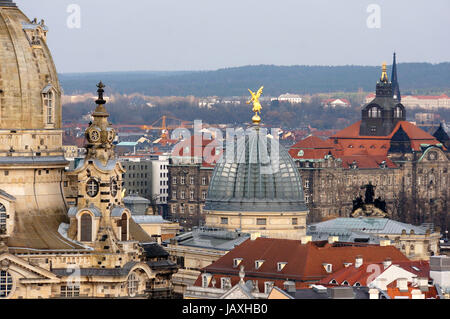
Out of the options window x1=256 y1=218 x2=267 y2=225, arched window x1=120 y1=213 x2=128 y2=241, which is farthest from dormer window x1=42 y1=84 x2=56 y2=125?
window x1=256 y1=218 x2=267 y2=225

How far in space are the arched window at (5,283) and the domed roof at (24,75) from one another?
14.4ft

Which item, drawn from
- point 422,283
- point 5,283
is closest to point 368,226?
point 422,283

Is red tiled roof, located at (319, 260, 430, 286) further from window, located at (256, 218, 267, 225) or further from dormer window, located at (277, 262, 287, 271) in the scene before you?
window, located at (256, 218, 267, 225)

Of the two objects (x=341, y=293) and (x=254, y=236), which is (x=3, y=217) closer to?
Result: (x=341, y=293)

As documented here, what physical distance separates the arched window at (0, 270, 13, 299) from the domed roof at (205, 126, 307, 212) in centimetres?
4475

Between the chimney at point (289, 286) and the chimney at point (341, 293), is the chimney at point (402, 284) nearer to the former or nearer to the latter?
the chimney at point (341, 293)

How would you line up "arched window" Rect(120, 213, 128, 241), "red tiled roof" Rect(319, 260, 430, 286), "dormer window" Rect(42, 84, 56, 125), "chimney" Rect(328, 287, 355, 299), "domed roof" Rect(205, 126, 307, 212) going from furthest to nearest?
"domed roof" Rect(205, 126, 307, 212)
"red tiled roof" Rect(319, 260, 430, 286)
"chimney" Rect(328, 287, 355, 299)
"arched window" Rect(120, 213, 128, 241)
"dormer window" Rect(42, 84, 56, 125)

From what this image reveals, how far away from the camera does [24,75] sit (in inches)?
2579

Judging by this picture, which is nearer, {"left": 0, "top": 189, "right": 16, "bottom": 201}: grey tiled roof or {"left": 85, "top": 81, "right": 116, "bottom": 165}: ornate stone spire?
{"left": 0, "top": 189, "right": 16, "bottom": 201}: grey tiled roof

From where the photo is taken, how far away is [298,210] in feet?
354

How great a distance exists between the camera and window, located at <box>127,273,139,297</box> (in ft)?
217

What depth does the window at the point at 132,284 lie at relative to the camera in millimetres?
66188
